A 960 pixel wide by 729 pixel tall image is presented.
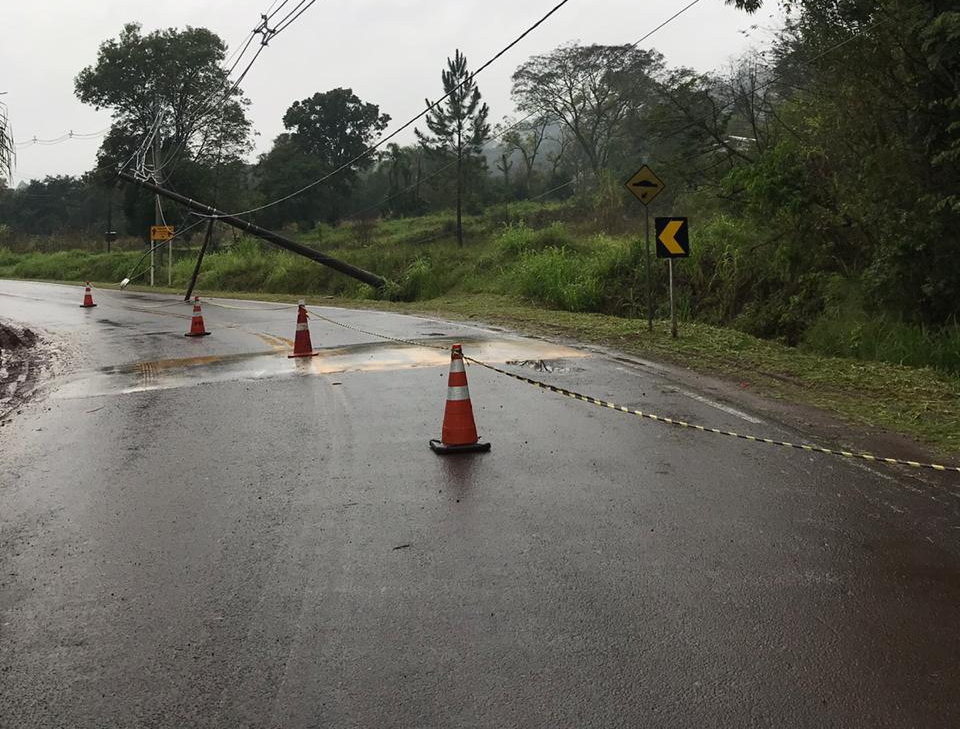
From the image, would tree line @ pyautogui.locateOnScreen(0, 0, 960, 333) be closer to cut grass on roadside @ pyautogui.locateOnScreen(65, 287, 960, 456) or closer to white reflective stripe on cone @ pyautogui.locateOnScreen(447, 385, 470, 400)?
cut grass on roadside @ pyautogui.locateOnScreen(65, 287, 960, 456)

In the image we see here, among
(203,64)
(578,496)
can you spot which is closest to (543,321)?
(578,496)

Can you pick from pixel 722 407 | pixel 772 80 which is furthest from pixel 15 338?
pixel 772 80

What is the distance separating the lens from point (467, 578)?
Answer: 4.43m

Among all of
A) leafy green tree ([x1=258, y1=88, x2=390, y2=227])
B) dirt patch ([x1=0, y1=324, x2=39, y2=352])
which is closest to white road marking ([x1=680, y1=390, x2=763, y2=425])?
dirt patch ([x1=0, y1=324, x2=39, y2=352])

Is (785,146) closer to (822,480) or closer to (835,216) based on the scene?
(835,216)

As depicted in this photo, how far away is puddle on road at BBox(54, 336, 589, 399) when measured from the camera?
36.6 ft

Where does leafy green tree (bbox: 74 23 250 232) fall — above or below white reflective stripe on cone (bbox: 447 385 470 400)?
above

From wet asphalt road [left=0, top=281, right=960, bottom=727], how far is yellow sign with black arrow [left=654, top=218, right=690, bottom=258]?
5.85 metres

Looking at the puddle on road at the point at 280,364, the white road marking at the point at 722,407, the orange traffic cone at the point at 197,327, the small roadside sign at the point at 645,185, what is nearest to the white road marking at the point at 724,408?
the white road marking at the point at 722,407

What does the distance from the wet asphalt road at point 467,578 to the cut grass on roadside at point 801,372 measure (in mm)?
1437

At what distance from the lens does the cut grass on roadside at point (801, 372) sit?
828 centimetres

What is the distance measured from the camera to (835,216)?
15109 mm

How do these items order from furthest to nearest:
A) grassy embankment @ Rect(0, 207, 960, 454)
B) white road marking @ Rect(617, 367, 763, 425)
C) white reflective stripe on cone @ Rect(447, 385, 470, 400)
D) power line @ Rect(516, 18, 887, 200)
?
1. power line @ Rect(516, 18, 887, 200)
2. grassy embankment @ Rect(0, 207, 960, 454)
3. white road marking @ Rect(617, 367, 763, 425)
4. white reflective stripe on cone @ Rect(447, 385, 470, 400)

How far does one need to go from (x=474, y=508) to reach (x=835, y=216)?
39.0 ft
